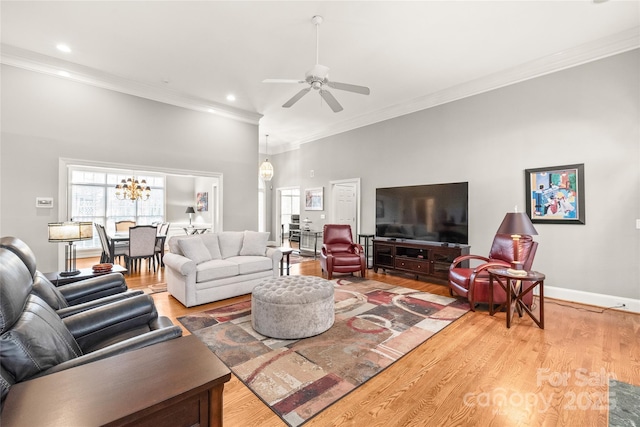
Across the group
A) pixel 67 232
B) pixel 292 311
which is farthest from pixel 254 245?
pixel 67 232

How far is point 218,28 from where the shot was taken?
342 cm

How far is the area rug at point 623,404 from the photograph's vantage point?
1745mm

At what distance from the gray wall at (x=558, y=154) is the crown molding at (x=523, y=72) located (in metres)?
0.09

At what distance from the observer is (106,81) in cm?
460

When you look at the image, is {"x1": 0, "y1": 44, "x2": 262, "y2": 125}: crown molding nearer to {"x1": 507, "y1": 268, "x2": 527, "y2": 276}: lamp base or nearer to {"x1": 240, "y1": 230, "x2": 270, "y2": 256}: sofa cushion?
{"x1": 240, "y1": 230, "x2": 270, "y2": 256}: sofa cushion

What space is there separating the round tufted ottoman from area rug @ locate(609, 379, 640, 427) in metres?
2.13

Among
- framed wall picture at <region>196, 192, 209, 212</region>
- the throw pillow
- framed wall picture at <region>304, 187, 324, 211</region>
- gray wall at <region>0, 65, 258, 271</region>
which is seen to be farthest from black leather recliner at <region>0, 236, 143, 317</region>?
framed wall picture at <region>196, 192, 209, 212</region>

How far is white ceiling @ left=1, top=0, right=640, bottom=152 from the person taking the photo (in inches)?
121

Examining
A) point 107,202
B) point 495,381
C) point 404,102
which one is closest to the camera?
point 495,381

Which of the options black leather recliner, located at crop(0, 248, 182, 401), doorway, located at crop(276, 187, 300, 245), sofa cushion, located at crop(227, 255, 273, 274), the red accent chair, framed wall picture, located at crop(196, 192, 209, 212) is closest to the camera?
black leather recliner, located at crop(0, 248, 182, 401)

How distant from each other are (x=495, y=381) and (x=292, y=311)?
174 cm

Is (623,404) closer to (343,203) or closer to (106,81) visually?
(343,203)

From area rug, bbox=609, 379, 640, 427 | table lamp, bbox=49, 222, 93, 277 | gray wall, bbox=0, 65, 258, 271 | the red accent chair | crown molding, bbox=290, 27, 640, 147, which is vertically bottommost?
area rug, bbox=609, 379, 640, 427

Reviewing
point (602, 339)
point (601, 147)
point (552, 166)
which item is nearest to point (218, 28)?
point (552, 166)
